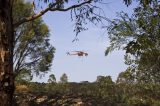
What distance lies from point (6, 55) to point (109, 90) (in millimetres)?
42783

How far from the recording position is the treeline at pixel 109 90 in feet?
101

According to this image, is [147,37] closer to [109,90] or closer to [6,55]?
[6,55]

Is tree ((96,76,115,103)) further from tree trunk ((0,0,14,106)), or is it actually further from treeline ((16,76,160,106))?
tree trunk ((0,0,14,106))

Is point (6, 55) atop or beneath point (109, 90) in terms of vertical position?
beneath

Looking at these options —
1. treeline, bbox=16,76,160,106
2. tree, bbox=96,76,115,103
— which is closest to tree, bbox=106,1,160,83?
treeline, bbox=16,76,160,106

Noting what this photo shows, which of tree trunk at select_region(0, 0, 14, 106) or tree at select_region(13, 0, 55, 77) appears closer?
tree trunk at select_region(0, 0, 14, 106)

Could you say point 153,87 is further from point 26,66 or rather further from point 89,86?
point 89,86

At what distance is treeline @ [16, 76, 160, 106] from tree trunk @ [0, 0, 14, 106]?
1781 centimetres

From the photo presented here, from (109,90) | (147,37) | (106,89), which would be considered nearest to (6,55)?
(147,37)

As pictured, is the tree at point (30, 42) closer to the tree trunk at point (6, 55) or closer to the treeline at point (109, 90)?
the treeline at point (109, 90)

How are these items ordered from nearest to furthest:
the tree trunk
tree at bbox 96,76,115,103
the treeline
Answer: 1. the tree trunk
2. the treeline
3. tree at bbox 96,76,115,103

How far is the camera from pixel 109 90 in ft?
182

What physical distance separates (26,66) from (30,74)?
2370 mm

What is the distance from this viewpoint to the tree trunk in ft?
42.0
